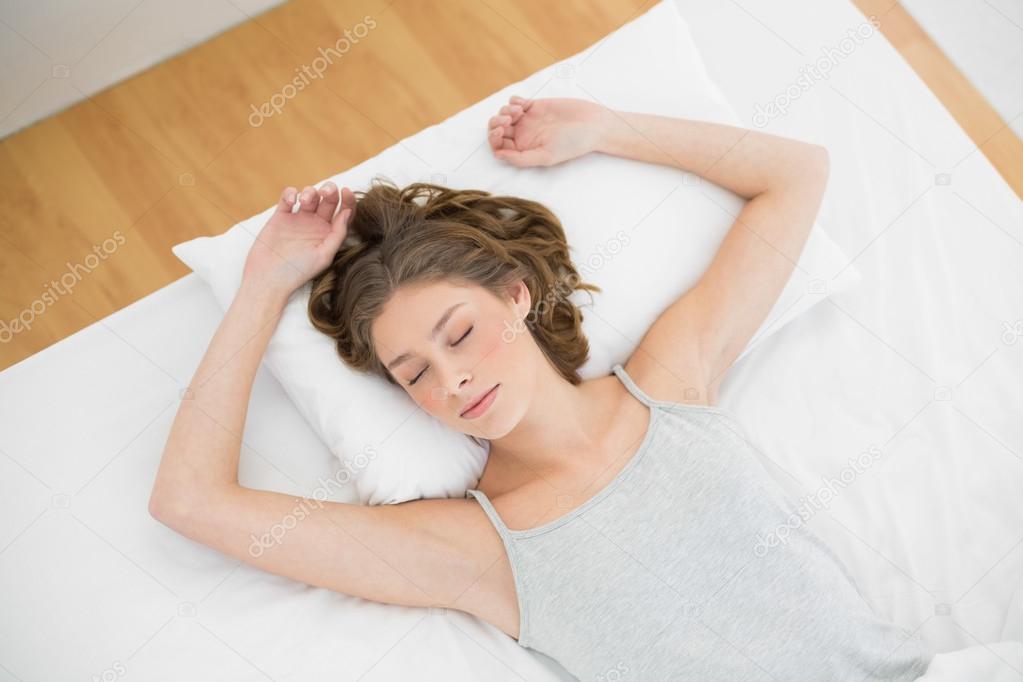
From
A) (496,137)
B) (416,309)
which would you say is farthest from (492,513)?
(496,137)

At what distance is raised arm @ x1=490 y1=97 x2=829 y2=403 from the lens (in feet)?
6.56

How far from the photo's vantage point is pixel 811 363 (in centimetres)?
221

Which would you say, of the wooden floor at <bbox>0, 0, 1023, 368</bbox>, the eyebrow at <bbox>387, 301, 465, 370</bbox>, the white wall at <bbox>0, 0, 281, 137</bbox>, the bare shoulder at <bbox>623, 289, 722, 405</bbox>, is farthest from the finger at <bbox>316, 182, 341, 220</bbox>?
the white wall at <bbox>0, 0, 281, 137</bbox>

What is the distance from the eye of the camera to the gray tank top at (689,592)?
179 centimetres

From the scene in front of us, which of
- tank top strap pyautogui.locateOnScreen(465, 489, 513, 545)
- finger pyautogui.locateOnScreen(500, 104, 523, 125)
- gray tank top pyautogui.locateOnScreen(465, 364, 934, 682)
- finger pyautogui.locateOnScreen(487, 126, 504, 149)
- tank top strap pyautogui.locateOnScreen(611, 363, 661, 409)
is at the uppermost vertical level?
finger pyautogui.locateOnScreen(500, 104, 523, 125)

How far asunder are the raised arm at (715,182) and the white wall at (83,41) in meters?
1.21

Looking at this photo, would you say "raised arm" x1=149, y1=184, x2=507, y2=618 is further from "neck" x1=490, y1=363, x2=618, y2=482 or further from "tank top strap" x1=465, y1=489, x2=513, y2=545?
"neck" x1=490, y1=363, x2=618, y2=482

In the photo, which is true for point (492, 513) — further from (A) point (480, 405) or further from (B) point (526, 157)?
(B) point (526, 157)

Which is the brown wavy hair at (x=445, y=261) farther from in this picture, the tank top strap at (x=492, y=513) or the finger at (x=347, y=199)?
the tank top strap at (x=492, y=513)

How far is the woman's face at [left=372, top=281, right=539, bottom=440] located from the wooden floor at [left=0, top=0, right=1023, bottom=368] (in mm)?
1083

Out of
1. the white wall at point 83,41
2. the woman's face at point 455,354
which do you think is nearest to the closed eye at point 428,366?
the woman's face at point 455,354

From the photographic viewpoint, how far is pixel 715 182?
2.17 m

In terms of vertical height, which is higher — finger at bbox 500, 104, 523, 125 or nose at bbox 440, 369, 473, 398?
finger at bbox 500, 104, 523, 125

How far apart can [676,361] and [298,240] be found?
93 centimetres
